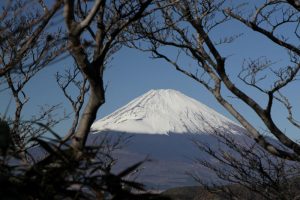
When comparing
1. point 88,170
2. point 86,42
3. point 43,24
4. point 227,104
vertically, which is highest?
point 227,104

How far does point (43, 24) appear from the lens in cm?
175

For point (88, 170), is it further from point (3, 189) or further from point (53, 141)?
point (3, 189)

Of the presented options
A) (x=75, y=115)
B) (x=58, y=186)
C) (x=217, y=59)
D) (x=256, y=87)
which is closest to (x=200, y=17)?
(x=217, y=59)

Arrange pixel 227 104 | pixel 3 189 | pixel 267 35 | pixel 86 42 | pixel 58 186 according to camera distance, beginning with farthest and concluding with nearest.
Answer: pixel 227 104, pixel 267 35, pixel 86 42, pixel 58 186, pixel 3 189

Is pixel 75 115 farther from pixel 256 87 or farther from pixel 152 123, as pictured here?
pixel 152 123

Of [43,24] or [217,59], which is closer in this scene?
[43,24]

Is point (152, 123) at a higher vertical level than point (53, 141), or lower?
higher

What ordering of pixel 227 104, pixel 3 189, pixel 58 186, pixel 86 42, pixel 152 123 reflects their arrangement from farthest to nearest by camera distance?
pixel 152 123 → pixel 227 104 → pixel 86 42 → pixel 58 186 → pixel 3 189

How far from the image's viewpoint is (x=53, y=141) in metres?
1.37

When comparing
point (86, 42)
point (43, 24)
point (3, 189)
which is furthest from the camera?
point (43, 24)

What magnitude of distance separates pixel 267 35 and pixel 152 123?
189 meters

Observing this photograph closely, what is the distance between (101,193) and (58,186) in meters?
0.14

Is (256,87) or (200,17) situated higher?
(200,17)

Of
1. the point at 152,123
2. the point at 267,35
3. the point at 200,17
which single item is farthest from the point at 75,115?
the point at 152,123
